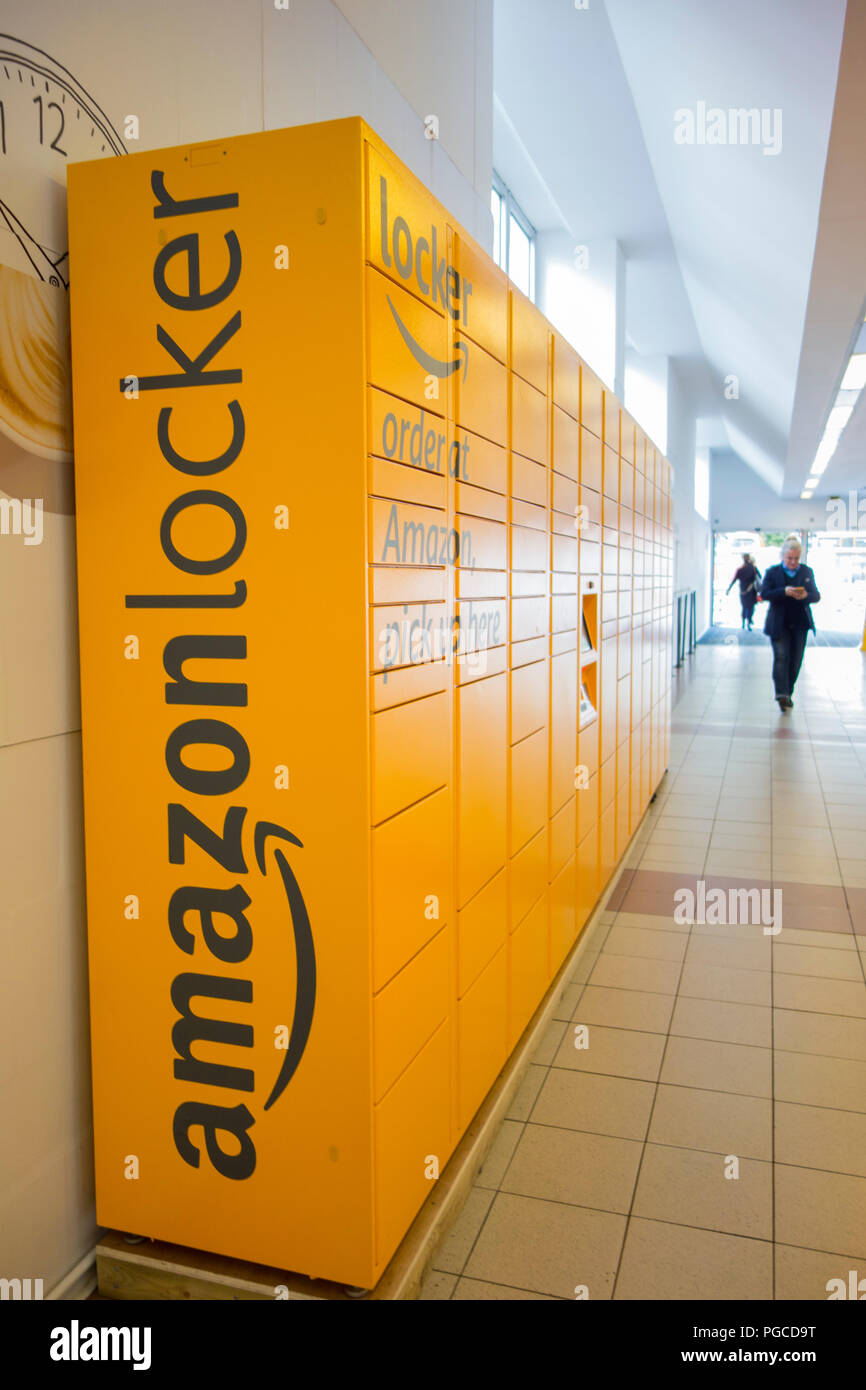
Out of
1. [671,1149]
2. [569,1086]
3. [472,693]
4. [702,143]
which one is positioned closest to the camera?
[472,693]

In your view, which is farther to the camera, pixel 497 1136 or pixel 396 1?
pixel 396 1

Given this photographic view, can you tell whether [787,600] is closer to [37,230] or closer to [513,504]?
[513,504]

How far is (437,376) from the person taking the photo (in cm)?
207

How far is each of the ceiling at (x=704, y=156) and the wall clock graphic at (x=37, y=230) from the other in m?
2.59

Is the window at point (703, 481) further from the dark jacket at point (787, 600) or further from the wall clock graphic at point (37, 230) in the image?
the wall clock graphic at point (37, 230)

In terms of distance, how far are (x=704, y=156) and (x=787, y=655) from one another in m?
5.30

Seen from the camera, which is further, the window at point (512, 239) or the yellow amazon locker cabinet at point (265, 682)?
the window at point (512, 239)

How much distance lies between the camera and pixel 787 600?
940 cm

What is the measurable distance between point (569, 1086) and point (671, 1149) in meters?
0.38

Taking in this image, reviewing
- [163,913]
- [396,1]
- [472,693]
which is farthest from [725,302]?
[163,913]

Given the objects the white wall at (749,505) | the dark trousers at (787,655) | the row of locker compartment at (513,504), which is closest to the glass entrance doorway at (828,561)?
the white wall at (749,505)

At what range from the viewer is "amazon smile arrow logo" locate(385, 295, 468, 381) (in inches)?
73.4

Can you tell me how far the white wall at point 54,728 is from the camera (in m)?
1.75
